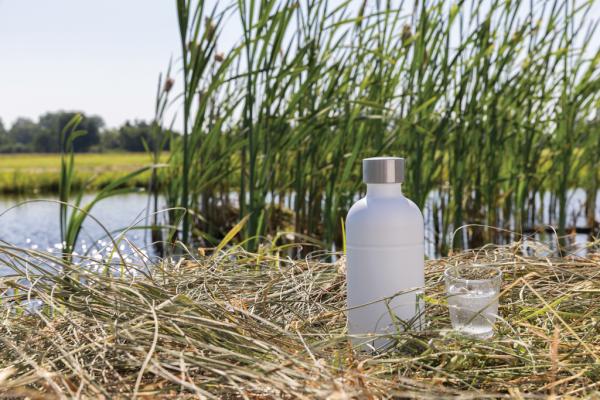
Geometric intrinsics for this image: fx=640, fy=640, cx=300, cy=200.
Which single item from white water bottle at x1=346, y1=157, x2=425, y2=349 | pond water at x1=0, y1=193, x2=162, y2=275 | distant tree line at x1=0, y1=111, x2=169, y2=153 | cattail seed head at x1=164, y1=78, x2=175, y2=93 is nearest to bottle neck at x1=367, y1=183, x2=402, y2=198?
white water bottle at x1=346, y1=157, x2=425, y2=349

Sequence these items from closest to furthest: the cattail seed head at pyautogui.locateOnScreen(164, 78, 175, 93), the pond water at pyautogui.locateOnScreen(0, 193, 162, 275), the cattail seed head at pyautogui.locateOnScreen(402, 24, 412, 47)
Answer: the cattail seed head at pyautogui.locateOnScreen(164, 78, 175, 93) → the cattail seed head at pyautogui.locateOnScreen(402, 24, 412, 47) → the pond water at pyautogui.locateOnScreen(0, 193, 162, 275)

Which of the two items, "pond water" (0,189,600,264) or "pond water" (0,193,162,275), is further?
"pond water" (0,193,162,275)

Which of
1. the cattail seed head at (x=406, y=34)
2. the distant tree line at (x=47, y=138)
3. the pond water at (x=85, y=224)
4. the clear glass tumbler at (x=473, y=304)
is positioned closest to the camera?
the clear glass tumbler at (x=473, y=304)

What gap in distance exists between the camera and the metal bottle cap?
92 centimetres

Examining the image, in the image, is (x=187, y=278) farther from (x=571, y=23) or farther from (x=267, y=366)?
(x=571, y=23)

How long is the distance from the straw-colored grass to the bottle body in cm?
6

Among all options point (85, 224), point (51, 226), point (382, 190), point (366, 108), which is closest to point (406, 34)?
point (366, 108)

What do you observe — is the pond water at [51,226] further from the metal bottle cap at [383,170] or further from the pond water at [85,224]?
the metal bottle cap at [383,170]

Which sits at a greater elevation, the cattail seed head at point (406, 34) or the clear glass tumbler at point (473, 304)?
the cattail seed head at point (406, 34)

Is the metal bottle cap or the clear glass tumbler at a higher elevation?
the metal bottle cap

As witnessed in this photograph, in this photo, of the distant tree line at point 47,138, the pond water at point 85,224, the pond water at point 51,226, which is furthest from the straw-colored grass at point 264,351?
the distant tree line at point 47,138

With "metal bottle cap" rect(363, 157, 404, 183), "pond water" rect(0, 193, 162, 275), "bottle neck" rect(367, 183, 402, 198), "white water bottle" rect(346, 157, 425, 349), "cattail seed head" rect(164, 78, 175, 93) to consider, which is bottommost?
"pond water" rect(0, 193, 162, 275)

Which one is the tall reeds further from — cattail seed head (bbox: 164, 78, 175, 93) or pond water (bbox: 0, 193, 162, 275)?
pond water (bbox: 0, 193, 162, 275)

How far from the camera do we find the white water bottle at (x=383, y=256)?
92 cm
